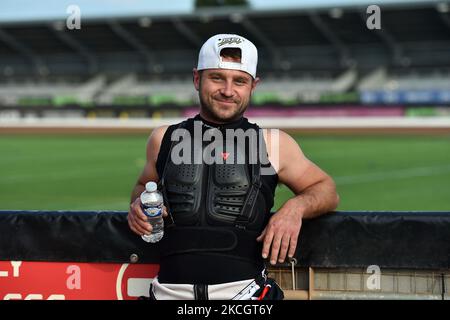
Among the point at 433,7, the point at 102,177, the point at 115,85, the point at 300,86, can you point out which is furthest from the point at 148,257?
the point at 115,85

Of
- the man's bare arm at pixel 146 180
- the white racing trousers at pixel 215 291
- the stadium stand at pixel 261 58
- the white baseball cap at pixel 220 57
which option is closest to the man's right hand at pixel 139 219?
the man's bare arm at pixel 146 180

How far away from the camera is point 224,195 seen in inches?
142

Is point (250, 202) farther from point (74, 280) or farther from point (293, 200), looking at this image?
point (74, 280)

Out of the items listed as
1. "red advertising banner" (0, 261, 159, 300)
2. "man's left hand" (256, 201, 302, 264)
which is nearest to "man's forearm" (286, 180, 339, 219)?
"man's left hand" (256, 201, 302, 264)

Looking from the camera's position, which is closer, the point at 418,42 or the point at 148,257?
the point at 148,257

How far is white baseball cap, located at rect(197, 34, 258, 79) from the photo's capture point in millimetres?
3650

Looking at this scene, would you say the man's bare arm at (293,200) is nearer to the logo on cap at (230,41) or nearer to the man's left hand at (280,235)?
the man's left hand at (280,235)

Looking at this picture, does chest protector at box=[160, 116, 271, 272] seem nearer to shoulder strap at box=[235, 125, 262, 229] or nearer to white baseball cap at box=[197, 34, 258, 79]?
shoulder strap at box=[235, 125, 262, 229]

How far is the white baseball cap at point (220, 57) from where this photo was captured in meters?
3.65

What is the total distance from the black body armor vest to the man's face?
131 millimetres

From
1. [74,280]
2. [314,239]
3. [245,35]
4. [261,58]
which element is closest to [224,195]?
[314,239]
